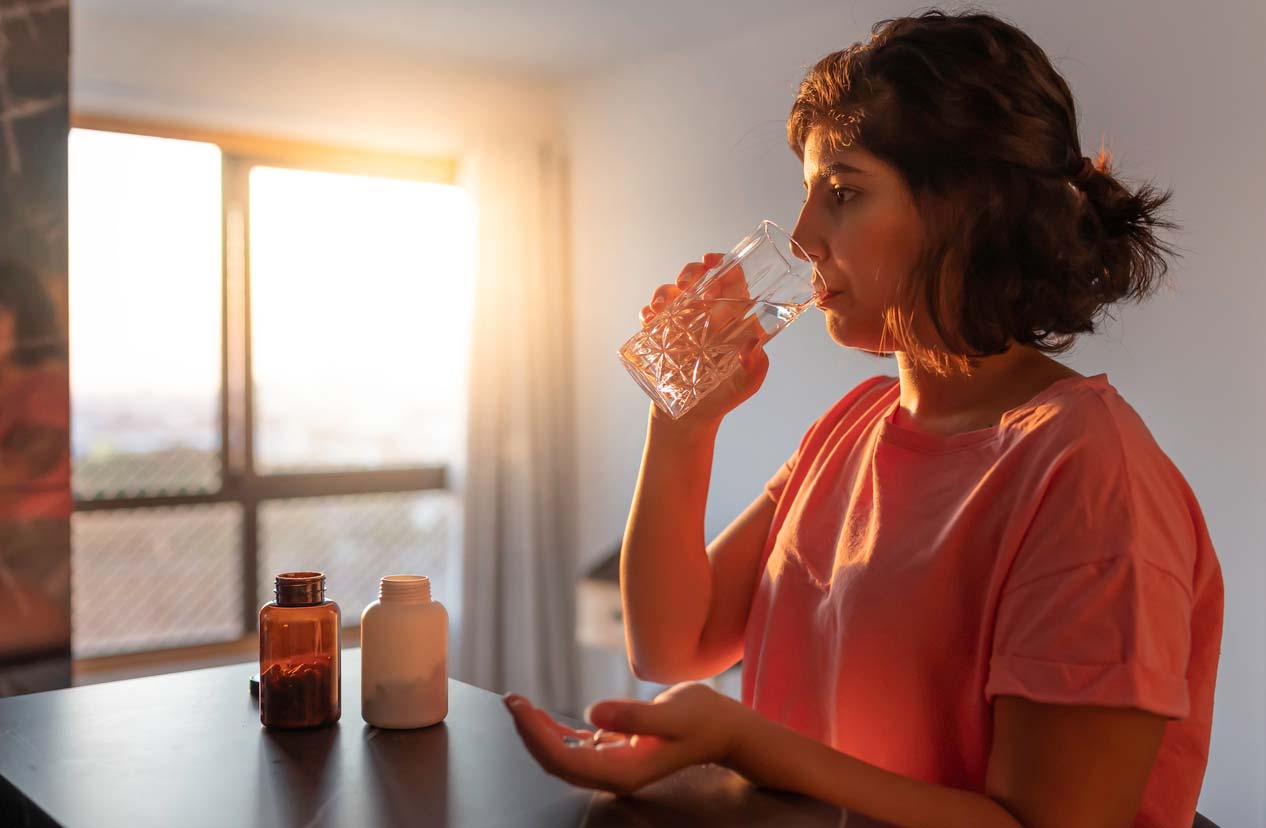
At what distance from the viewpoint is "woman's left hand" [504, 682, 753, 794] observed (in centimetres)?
74

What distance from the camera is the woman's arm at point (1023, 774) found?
0.80m

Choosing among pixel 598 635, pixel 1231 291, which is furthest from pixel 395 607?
pixel 598 635

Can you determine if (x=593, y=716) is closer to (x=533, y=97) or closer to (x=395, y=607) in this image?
(x=395, y=607)

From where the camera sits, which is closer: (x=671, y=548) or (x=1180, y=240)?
(x=671, y=548)

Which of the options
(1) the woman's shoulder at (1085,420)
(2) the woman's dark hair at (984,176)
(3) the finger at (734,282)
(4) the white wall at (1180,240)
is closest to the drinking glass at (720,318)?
(3) the finger at (734,282)

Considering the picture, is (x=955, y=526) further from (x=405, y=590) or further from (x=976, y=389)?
(x=405, y=590)

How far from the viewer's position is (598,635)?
3.47 metres

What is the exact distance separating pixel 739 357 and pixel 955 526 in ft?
0.95

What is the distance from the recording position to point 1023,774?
32.3 inches

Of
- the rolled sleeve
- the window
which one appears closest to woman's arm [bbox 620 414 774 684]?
the rolled sleeve

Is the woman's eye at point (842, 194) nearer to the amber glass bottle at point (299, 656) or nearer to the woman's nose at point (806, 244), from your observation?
the woman's nose at point (806, 244)

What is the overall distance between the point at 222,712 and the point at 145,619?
10.3ft

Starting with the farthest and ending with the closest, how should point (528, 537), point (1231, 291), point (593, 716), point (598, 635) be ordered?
point (528, 537)
point (598, 635)
point (1231, 291)
point (593, 716)

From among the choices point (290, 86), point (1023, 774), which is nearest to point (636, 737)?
point (1023, 774)
